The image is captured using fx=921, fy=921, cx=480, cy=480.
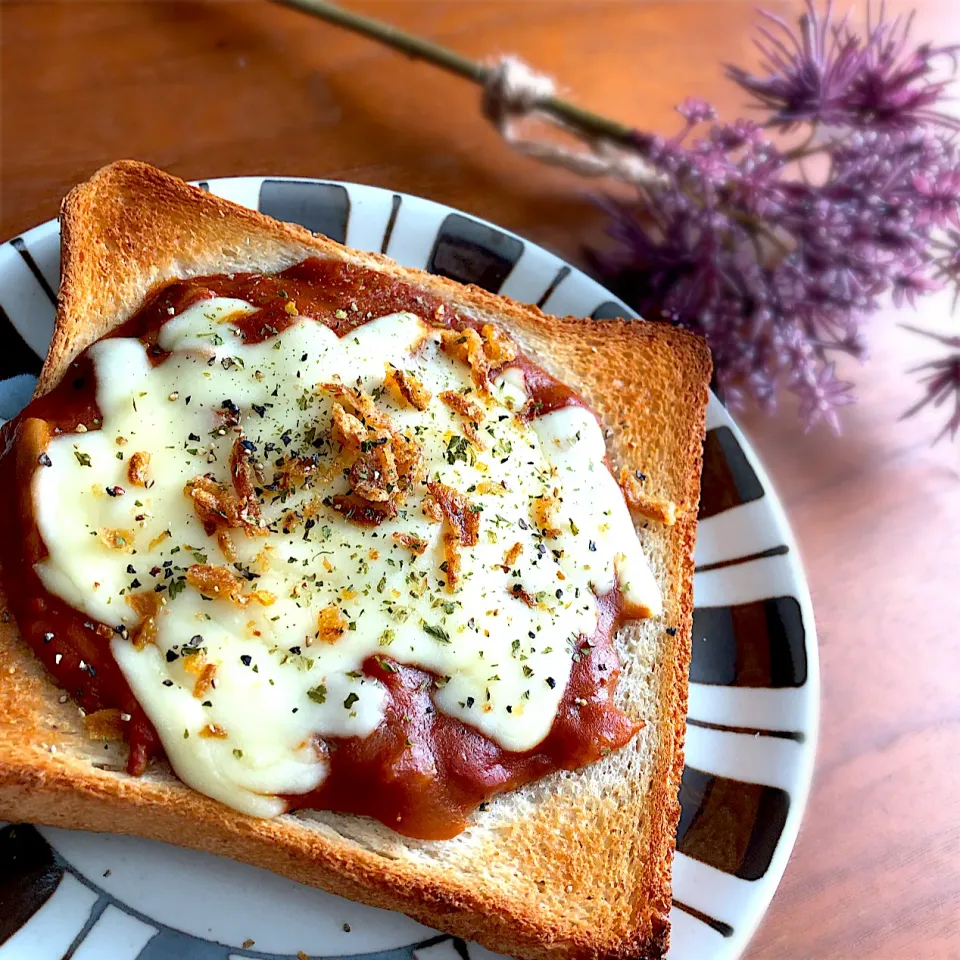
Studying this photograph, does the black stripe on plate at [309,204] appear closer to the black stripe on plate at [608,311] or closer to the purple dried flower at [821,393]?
the black stripe on plate at [608,311]

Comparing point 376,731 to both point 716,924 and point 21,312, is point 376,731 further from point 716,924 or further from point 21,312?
point 21,312

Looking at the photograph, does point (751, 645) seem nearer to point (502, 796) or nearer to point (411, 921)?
point (502, 796)

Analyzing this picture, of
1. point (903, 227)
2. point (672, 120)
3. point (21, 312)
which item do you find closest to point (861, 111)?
point (903, 227)

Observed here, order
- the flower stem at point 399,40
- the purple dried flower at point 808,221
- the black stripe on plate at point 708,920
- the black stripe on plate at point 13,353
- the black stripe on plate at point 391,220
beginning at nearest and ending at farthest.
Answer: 1. the black stripe on plate at point 708,920
2. the black stripe on plate at point 13,353
3. the purple dried flower at point 808,221
4. the black stripe on plate at point 391,220
5. the flower stem at point 399,40

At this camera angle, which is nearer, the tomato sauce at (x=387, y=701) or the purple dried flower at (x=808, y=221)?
the tomato sauce at (x=387, y=701)

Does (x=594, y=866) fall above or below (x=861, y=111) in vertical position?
below

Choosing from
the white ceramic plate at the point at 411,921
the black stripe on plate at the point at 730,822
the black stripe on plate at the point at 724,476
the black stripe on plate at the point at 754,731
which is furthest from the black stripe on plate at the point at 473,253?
the black stripe on plate at the point at 730,822
